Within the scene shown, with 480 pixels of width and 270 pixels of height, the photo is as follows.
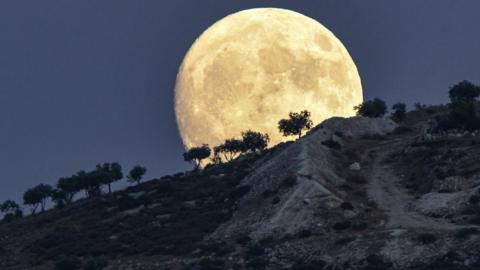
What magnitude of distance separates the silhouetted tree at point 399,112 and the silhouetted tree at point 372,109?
2.03 meters

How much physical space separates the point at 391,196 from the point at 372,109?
208 ft

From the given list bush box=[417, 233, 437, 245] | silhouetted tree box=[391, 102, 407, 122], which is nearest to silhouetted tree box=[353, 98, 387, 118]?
silhouetted tree box=[391, 102, 407, 122]

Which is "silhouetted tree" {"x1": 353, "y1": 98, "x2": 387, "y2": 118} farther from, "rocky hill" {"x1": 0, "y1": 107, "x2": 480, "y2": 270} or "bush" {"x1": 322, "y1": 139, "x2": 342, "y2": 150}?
"bush" {"x1": 322, "y1": 139, "x2": 342, "y2": 150}

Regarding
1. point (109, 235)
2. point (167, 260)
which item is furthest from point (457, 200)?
point (109, 235)

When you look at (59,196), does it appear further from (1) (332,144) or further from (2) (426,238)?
(2) (426,238)

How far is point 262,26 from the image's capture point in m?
156

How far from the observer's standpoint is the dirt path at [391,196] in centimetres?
9650

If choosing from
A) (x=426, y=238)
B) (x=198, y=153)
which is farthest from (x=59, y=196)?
(x=426, y=238)

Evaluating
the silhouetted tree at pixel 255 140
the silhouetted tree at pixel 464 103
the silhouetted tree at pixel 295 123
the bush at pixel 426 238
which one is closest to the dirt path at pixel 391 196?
the bush at pixel 426 238

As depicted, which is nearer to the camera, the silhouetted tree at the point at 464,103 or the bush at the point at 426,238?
the bush at the point at 426,238

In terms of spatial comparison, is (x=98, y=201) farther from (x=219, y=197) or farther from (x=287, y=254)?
(x=287, y=254)

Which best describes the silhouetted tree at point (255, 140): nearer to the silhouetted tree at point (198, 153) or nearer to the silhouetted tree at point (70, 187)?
the silhouetted tree at point (198, 153)

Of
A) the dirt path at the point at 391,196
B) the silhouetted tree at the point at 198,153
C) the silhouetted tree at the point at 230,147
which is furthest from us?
the silhouetted tree at the point at 198,153

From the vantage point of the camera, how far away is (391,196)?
111188 millimetres
